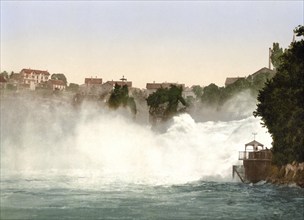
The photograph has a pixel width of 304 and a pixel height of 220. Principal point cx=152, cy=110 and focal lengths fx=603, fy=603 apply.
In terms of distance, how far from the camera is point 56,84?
187m

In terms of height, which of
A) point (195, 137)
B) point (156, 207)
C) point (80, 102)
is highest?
point (80, 102)

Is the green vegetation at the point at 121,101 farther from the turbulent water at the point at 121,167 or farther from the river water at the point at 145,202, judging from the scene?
the river water at the point at 145,202

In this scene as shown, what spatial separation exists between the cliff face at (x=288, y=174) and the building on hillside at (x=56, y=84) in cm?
12463

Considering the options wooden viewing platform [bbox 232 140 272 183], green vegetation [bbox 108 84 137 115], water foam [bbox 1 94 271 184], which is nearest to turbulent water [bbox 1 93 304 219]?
water foam [bbox 1 94 271 184]

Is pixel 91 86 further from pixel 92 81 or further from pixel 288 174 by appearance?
pixel 288 174

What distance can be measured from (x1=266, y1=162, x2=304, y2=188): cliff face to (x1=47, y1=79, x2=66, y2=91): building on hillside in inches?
4907

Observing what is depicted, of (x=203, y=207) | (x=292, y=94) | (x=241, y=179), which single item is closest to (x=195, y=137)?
(x=241, y=179)

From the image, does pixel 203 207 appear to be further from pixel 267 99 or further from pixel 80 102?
pixel 80 102

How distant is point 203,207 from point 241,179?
27978 mm

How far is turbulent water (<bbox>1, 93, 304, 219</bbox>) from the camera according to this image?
37.0 meters

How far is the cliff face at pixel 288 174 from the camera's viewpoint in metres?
54.3

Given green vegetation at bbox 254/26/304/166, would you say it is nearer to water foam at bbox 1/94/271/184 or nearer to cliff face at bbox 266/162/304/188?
cliff face at bbox 266/162/304/188

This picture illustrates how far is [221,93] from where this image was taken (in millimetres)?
149625

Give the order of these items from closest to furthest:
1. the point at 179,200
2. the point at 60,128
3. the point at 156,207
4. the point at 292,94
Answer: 1. the point at 156,207
2. the point at 179,200
3. the point at 292,94
4. the point at 60,128
